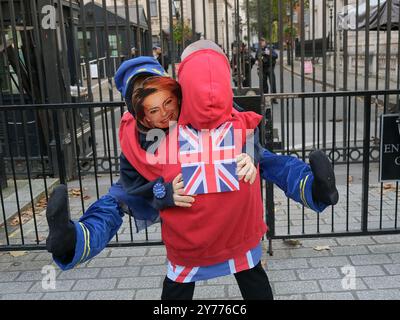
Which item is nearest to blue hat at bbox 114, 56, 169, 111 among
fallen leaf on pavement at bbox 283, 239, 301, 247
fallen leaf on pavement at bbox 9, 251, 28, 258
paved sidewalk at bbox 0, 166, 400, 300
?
paved sidewalk at bbox 0, 166, 400, 300

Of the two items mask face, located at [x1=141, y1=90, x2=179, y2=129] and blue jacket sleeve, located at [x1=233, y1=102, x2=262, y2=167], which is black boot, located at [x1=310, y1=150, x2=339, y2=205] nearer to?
blue jacket sleeve, located at [x1=233, y1=102, x2=262, y2=167]

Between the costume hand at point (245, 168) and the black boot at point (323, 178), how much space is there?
10.7 inches

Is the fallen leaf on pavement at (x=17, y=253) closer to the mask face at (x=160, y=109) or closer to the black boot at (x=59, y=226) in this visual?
the black boot at (x=59, y=226)

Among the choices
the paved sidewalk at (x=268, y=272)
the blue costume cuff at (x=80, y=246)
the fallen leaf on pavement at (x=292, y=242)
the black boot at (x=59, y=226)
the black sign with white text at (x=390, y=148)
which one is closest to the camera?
the black boot at (x=59, y=226)

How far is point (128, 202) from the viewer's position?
7.39ft

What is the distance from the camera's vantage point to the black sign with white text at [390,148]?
152 inches

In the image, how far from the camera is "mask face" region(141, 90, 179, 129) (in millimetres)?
2057

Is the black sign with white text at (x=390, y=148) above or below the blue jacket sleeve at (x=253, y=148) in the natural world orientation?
below

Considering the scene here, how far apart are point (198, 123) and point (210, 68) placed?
0.23m

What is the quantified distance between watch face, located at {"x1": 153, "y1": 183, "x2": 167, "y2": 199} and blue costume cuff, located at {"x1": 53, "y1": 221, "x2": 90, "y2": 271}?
34 centimetres

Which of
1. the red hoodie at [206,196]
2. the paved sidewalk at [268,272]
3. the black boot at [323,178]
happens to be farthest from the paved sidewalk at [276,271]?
the black boot at [323,178]

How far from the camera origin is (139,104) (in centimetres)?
207

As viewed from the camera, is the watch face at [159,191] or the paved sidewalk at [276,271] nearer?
the watch face at [159,191]
